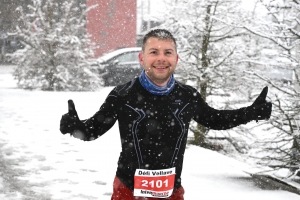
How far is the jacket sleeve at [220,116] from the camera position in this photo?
101 inches

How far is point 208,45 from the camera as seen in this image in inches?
279

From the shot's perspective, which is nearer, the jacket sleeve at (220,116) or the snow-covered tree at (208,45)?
the jacket sleeve at (220,116)

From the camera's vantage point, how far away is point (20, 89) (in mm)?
14023

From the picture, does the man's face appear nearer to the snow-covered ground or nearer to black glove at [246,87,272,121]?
black glove at [246,87,272,121]

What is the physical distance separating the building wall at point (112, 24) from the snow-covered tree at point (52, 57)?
12570 millimetres

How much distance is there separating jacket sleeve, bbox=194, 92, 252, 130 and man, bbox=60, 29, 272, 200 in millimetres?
180

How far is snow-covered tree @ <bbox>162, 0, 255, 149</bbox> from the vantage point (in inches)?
265

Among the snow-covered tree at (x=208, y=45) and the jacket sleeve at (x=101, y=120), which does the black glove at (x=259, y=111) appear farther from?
the snow-covered tree at (x=208, y=45)

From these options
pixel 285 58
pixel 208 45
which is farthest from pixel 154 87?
pixel 208 45

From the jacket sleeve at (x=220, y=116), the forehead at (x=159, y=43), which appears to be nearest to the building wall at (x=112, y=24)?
the jacket sleeve at (x=220, y=116)

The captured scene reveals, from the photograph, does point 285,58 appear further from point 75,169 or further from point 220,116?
point 75,169

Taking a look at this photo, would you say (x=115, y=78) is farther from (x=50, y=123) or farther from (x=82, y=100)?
(x=50, y=123)

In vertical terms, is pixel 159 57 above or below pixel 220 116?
above

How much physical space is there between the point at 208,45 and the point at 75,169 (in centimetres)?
324
